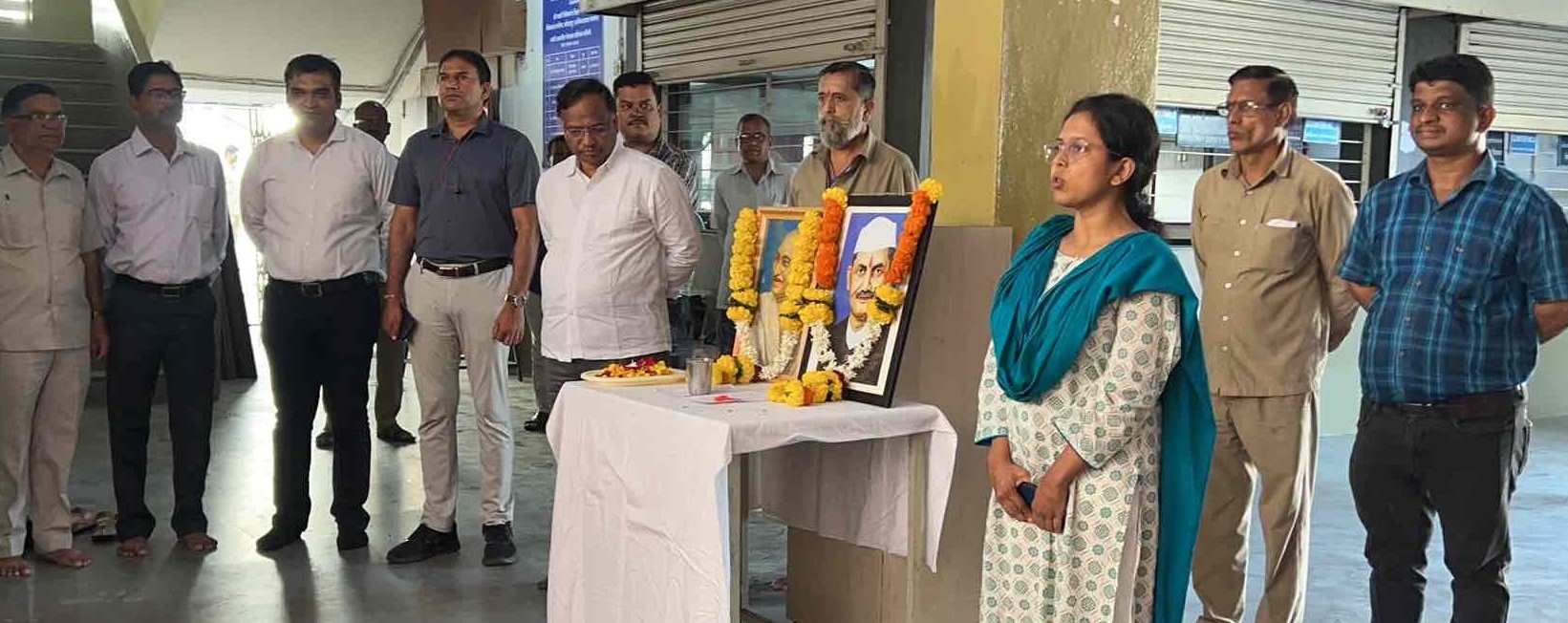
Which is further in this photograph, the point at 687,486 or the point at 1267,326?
the point at 1267,326

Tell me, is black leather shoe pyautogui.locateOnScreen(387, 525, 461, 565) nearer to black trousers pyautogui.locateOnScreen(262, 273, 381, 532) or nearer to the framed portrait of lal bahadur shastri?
black trousers pyautogui.locateOnScreen(262, 273, 381, 532)

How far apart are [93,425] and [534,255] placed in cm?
431

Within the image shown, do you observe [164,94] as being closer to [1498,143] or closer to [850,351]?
[850,351]

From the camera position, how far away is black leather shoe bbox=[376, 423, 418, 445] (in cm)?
690

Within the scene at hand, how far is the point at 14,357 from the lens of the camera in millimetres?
4344

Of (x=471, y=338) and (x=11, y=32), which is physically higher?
(x=11, y=32)

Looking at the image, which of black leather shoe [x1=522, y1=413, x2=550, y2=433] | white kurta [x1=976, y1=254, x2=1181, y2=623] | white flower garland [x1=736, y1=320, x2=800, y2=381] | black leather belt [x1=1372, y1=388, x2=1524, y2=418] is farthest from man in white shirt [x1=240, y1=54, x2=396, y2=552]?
black leather belt [x1=1372, y1=388, x2=1524, y2=418]

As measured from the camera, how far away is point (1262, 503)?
139 inches

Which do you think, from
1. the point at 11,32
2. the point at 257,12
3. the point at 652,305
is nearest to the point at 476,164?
the point at 652,305

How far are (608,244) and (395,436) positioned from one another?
3576 millimetres

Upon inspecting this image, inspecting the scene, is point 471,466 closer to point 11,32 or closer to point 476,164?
point 476,164

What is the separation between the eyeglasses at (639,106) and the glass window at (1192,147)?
273 cm

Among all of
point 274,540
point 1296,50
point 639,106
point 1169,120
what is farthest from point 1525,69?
point 274,540

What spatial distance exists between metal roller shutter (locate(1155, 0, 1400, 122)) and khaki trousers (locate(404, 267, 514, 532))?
3.87 metres
